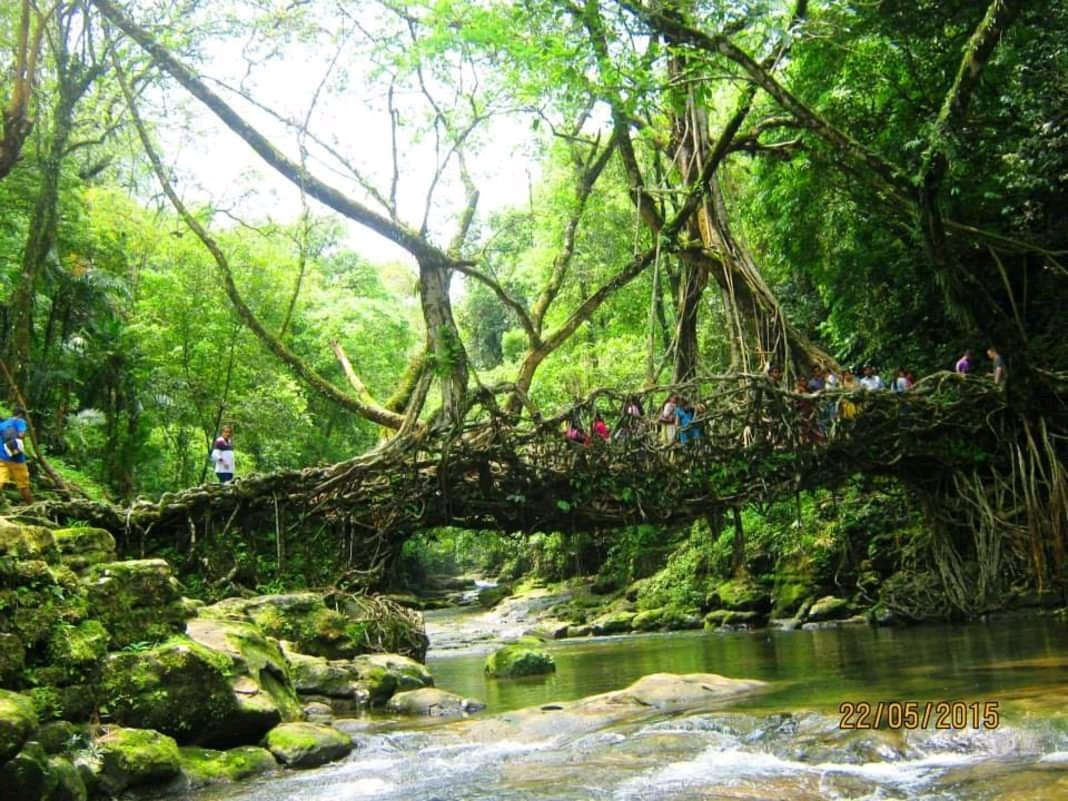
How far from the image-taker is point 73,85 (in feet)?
44.6

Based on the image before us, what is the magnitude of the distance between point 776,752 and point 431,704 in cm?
390

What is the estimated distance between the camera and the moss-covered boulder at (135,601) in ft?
20.1

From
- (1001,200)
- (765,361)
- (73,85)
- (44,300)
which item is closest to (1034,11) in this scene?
(1001,200)

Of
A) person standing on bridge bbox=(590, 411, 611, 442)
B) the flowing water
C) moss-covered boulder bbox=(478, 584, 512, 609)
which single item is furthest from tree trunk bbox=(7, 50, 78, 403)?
moss-covered boulder bbox=(478, 584, 512, 609)

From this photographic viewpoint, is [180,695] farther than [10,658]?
Yes

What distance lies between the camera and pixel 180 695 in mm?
5973

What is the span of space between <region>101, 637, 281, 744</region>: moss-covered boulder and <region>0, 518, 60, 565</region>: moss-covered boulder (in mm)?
783

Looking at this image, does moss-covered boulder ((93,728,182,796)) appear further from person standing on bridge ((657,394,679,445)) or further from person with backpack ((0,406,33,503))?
person standing on bridge ((657,394,679,445))

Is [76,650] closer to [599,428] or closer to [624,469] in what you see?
[599,428]

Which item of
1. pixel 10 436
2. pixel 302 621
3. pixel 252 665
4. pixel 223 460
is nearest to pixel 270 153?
pixel 223 460

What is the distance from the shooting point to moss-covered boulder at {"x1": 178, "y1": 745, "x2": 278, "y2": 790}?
18.5ft

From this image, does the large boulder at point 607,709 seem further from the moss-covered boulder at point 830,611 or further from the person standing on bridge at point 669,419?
the moss-covered boulder at point 830,611

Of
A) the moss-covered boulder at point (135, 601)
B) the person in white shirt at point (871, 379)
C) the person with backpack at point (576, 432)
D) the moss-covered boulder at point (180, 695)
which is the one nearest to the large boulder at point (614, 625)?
the person in white shirt at point (871, 379)

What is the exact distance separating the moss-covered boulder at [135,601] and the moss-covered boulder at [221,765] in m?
0.83
